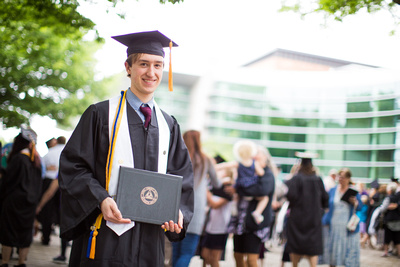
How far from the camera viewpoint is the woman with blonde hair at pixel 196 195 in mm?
5992

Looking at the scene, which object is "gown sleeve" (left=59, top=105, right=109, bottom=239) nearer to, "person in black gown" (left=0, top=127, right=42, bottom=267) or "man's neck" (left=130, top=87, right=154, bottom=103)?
"man's neck" (left=130, top=87, right=154, bottom=103)

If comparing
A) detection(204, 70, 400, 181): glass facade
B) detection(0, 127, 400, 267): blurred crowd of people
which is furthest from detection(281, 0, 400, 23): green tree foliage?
detection(204, 70, 400, 181): glass facade

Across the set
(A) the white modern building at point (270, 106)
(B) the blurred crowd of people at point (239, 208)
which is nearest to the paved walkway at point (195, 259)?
(B) the blurred crowd of people at point (239, 208)

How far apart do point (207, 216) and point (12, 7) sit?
431cm

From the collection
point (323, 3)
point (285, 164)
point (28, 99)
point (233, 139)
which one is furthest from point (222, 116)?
point (323, 3)

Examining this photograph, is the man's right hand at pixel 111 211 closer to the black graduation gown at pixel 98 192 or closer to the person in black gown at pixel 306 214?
the black graduation gown at pixel 98 192

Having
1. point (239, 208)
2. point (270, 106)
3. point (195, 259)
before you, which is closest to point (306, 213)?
point (239, 208)

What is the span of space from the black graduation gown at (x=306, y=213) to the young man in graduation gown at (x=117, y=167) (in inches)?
193

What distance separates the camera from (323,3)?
19.6 feet

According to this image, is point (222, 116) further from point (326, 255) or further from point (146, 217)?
point (146, 217)

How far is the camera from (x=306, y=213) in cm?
784

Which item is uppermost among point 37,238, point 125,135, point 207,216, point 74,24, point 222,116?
point 222,116

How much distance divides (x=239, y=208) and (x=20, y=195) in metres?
3.16

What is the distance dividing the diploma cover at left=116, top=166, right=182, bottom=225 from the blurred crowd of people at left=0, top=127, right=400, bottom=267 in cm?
270
